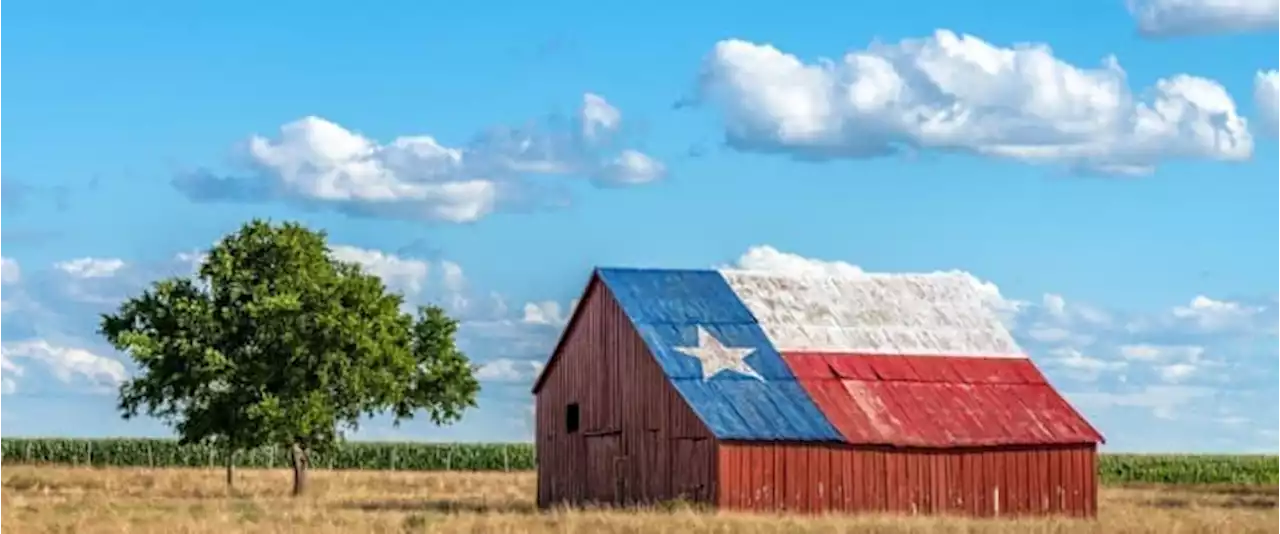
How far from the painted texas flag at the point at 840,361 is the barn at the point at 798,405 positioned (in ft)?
0.15

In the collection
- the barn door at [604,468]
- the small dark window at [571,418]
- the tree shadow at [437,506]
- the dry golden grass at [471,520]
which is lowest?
Answer: the tree shadow at [437,506]

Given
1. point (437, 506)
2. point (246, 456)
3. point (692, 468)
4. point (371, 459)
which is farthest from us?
point (371, 459)

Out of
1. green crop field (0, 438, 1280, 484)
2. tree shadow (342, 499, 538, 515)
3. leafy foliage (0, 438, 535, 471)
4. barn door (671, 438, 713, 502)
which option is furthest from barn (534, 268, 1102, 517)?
leafy foliage (0, 438, 535, 471)

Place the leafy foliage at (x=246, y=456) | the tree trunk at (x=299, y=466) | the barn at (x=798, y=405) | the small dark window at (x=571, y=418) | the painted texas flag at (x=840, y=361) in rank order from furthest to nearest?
the leafy foliage at (x=246, y=456) → the tree trunk at (x=299, y=466) → the small dark window at (x=571, y=418) → the painted texas flag at (x=840, y=361) → the barn at (x=798, y=405)

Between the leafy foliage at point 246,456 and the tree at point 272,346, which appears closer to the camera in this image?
the tree at point 272,346

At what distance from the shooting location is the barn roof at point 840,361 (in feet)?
156

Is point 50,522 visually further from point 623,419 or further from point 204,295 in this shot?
point 204,295

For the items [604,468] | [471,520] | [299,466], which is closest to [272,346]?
[299,466]

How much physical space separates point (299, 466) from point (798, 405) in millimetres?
19689

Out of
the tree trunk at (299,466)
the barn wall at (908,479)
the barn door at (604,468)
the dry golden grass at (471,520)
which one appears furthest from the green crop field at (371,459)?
the barn wall at (908,479)

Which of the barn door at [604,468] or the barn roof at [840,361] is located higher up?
the barn roof at [840,361]

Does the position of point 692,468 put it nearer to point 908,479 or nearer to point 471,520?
point 908,479

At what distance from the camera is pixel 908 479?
157 feet

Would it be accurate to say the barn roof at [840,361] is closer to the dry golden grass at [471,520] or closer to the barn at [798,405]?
the barn at [798,405]
